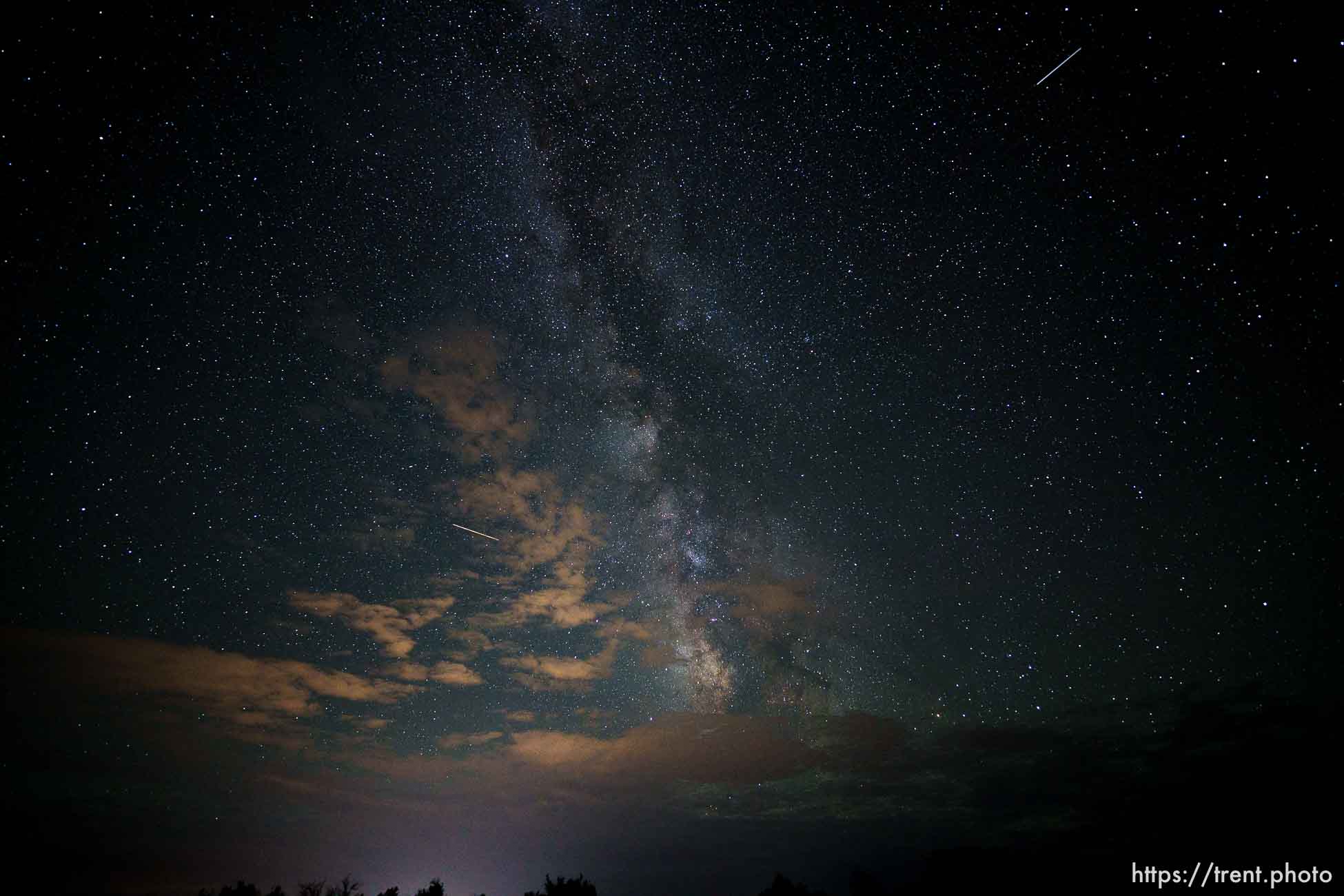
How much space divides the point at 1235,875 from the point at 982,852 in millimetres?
9908

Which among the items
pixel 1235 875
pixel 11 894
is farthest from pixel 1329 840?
pixel 11 894

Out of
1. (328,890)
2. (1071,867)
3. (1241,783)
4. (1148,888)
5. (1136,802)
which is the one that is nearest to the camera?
(1148,888)

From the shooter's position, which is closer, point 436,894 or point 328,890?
point 436,894

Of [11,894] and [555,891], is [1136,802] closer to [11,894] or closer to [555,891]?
[555,891]

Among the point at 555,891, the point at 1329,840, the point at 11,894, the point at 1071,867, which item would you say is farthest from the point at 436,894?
the point at 1329,840

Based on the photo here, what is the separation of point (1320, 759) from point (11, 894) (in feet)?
272

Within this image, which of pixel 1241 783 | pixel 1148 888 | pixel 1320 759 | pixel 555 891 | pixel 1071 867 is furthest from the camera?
pixel 1071 867

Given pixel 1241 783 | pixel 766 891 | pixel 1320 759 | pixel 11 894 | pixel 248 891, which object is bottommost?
pixel 11 894

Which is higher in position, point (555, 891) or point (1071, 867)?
point (555, 891)

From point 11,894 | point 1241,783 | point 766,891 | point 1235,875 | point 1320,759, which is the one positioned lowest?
point 11,894

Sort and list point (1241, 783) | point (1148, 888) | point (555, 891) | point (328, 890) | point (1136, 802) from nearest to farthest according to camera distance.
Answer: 1. point (555, 891)
2. point (1148, 888)
3. point (328, 890)
4. point (1241, 783)
5. point (1136, 802)

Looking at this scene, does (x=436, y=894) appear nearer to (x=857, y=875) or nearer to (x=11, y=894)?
(x=857, y=875)

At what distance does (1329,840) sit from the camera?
31156 mm

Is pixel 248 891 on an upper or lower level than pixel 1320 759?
lower
